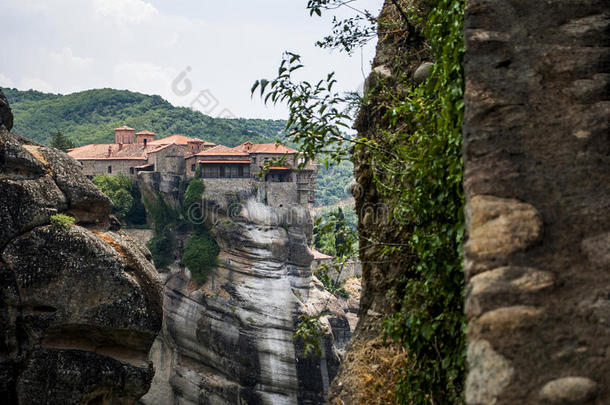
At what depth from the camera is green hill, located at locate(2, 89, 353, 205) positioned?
57.1 metres

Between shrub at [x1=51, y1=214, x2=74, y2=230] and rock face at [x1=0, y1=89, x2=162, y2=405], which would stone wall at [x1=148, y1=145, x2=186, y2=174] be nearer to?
rock face at [x1=0, y1=89, x2=162, y2=405]

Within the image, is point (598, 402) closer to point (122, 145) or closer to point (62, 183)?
point (62, 183)

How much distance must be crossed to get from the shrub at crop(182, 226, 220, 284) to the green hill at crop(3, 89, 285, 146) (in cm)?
2400

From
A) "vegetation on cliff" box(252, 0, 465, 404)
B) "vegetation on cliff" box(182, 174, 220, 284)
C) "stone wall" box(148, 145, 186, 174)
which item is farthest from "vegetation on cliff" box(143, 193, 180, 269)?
"vegetation on cliff" box(252, 0, 465, 404)

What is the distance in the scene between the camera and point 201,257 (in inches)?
1230

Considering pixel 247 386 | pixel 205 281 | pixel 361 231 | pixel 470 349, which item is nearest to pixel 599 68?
pixel 470 349

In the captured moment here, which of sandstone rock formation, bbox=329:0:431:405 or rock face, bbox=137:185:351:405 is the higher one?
sandstone rock formation, bbox=329:0:431:405

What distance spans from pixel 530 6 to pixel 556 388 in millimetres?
1562

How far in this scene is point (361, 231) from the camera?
4.82m

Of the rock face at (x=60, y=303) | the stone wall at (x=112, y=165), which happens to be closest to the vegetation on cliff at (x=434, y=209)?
the rock face at (x=60, y=303)

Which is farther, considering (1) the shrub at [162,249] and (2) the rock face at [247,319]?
(1) the shrub at [162,249]

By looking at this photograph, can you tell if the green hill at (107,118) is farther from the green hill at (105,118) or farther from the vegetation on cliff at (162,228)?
the vegetation on cliff at (162,228)

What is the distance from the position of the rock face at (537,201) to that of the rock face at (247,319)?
2556 cm

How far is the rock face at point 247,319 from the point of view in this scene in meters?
28.2
